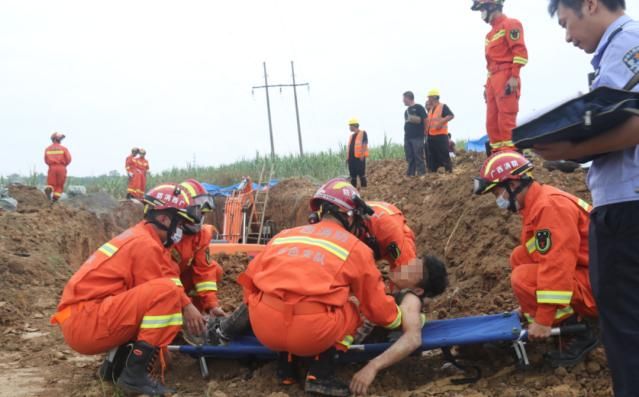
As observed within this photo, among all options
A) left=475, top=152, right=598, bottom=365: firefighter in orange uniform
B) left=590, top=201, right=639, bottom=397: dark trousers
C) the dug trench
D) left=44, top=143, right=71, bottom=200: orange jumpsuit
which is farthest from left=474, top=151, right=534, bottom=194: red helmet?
left=44, top=143, right=71, bottom=200: orange jumpsuit

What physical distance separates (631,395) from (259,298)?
92.3 inches

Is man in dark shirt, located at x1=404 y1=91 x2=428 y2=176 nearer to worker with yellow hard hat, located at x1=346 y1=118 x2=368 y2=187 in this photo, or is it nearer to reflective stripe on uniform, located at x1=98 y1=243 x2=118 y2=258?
worker with yellow hard hat, located at x1=346 y1=118 x2=368 y2=187

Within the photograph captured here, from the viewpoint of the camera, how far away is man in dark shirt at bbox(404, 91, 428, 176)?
11.8 metres

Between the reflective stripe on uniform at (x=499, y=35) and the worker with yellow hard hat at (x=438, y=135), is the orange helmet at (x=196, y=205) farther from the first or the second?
the worker with yellow hard hat at (x=438, y=135)

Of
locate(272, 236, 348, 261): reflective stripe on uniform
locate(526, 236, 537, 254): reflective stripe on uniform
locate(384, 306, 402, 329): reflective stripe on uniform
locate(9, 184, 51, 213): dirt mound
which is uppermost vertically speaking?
locate(9, 184, 51, 213): dirt mound

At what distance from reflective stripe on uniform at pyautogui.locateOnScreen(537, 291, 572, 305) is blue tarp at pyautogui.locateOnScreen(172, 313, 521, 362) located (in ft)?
0.94

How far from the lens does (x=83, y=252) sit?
1292cm

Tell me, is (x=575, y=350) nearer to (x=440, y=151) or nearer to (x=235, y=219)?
(x=440, y=151)

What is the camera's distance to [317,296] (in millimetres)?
3855

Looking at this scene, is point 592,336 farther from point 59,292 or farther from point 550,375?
point 59,292

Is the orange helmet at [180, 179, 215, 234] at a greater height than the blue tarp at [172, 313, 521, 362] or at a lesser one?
greater

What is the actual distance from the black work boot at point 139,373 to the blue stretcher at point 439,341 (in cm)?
47

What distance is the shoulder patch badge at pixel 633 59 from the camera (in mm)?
2191

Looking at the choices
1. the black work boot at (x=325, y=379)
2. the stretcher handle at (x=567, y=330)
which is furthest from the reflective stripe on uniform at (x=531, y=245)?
the black work boot at (x=325, y=379)
